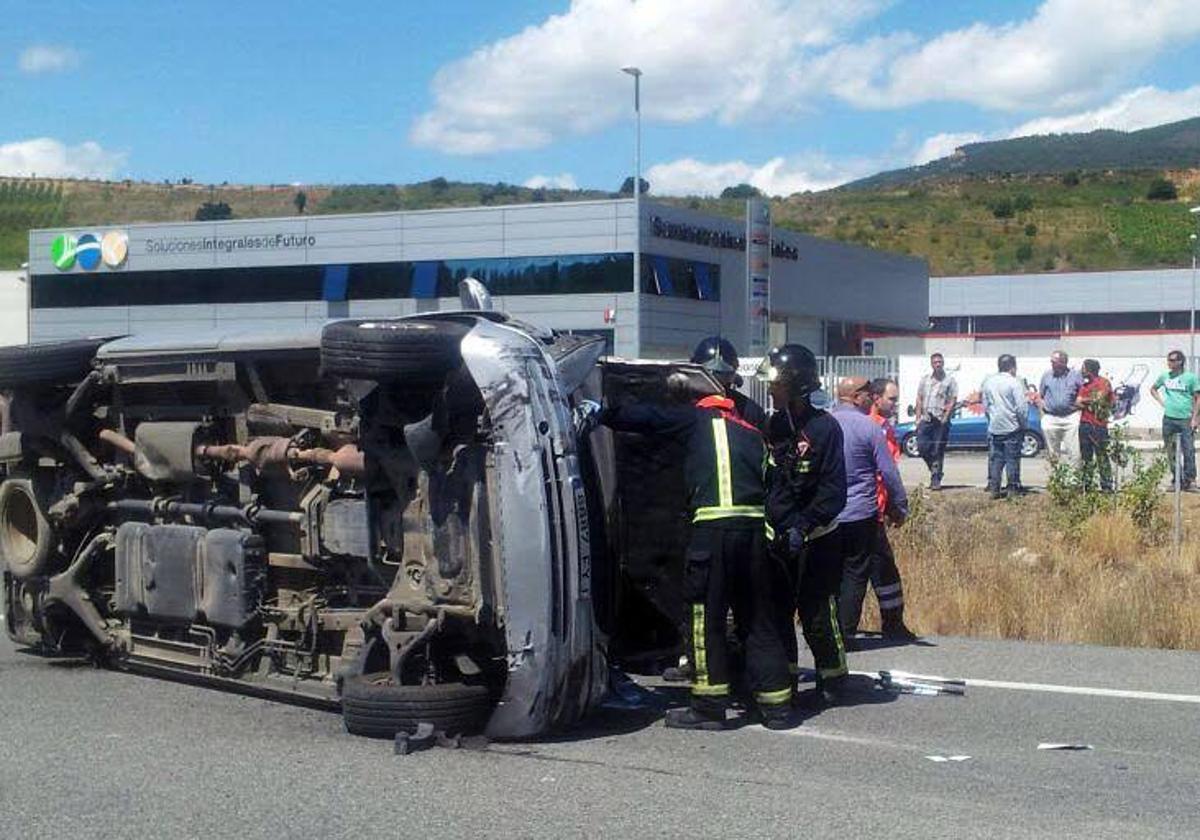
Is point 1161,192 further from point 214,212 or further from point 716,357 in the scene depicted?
point 716,357

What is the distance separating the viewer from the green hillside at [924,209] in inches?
3546

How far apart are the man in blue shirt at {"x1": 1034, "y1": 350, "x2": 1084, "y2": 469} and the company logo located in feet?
135

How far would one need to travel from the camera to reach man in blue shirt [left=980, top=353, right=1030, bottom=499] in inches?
688

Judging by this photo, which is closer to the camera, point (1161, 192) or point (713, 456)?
point (713, 456)

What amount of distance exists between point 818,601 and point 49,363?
4292mm

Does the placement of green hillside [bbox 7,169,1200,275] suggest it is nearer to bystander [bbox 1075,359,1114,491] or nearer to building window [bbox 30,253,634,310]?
building window [bbox 30,253,634,310]

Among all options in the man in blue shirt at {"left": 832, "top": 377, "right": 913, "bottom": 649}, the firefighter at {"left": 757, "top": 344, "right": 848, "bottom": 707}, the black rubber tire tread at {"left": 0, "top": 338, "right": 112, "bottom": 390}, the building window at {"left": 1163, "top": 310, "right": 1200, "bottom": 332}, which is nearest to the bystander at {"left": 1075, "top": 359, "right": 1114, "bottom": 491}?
the man in blue shirt at {"left": 832, "top": 377, "right": 913, "bottom": 649}

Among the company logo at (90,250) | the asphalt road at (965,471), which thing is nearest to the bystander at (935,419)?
the asphalt road at (965,471)

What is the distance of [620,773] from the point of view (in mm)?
6520

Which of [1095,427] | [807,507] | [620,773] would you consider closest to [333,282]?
[1095,427]

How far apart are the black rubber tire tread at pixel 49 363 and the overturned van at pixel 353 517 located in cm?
1

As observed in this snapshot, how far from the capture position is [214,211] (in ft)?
327

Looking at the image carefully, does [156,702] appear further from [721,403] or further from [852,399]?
[852,399]

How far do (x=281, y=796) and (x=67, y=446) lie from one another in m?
3.36
